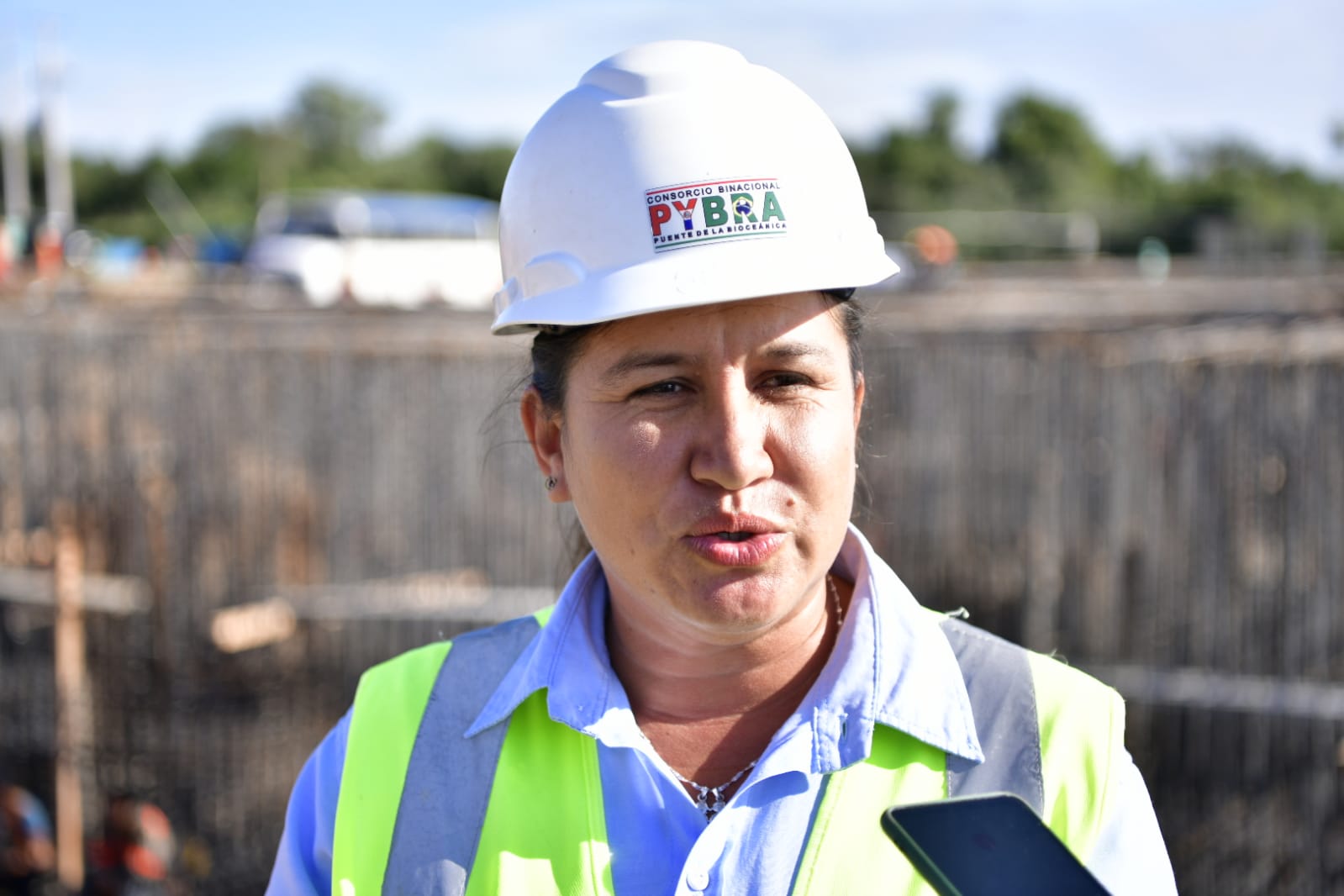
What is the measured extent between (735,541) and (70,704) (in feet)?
19.4

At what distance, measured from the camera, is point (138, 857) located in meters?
6.45

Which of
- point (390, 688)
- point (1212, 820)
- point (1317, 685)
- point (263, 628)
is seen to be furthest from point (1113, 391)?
point (390, 688)

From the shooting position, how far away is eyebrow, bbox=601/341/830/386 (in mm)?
1737

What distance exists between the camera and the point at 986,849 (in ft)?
3.91

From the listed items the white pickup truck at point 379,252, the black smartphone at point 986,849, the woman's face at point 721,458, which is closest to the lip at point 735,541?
the woman's face at point 721,458

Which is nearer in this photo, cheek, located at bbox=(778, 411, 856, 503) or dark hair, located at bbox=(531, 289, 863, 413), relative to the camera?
cheek, located at bbox=(778, 411, 856, 503)

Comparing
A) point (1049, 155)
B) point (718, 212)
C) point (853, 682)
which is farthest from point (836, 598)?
point (1049, 155)

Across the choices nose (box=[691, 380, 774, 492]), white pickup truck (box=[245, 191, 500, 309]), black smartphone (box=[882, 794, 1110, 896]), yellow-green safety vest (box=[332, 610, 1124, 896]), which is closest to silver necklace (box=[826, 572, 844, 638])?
yellow-green safety vest (box=[332, 610, 1124, 896])

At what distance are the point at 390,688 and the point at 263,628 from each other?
475 centimetres

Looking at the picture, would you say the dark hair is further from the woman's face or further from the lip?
the lip

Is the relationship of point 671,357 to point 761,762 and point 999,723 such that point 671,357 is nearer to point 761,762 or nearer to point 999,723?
point 761,762

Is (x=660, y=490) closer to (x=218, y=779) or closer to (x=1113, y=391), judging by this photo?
(x=1113, y=391)

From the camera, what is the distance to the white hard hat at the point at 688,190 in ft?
5.74

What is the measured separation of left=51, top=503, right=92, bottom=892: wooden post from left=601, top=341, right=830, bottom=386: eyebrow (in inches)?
220
